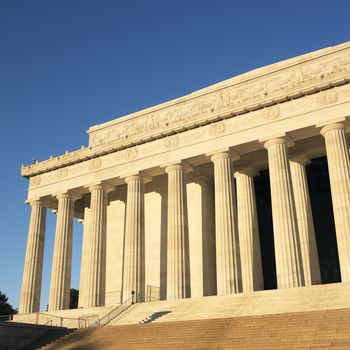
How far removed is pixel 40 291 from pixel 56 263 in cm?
467

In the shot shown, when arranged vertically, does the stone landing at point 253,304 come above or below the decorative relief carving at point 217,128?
below

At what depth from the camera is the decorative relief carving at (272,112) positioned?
47031 millimetres

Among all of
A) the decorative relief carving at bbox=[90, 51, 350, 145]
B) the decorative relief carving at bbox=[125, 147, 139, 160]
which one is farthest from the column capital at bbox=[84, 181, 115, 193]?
the decorative relief carving at bbox=[90, 51, 350, 145]

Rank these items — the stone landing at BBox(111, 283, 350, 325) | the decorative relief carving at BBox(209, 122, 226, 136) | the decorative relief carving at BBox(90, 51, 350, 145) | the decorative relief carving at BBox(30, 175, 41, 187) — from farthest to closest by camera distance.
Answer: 1. the decorative relief carving at BBox(30, 175, 41, 187)
2. the decorative relief carving at BBox(209, 122, 226, 136)
3. the decorative relief carving at BBox(90, 51, 350, 145)
4. the stone landing at BBox(111, 283, 350, 325)

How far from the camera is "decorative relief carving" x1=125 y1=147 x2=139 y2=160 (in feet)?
180

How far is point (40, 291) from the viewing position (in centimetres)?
5788

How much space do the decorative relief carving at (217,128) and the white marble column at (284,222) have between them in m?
4.92

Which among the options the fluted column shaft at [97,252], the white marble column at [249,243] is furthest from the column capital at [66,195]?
the white marble column at [249,243]

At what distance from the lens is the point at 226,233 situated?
46.2m

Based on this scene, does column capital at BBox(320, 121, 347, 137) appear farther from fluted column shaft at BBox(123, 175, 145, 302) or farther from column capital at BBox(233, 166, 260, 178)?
fluted column shaft at BBox(123, 175, 145, 302)

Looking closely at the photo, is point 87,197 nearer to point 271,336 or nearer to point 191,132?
point 191,132

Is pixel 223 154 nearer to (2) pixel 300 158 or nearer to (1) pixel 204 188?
(2) pixel 300 158

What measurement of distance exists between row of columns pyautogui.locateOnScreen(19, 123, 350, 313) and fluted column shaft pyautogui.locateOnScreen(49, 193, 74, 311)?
0.36ft

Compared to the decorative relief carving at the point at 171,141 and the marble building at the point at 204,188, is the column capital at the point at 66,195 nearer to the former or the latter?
the marble building at the point at 204,188
